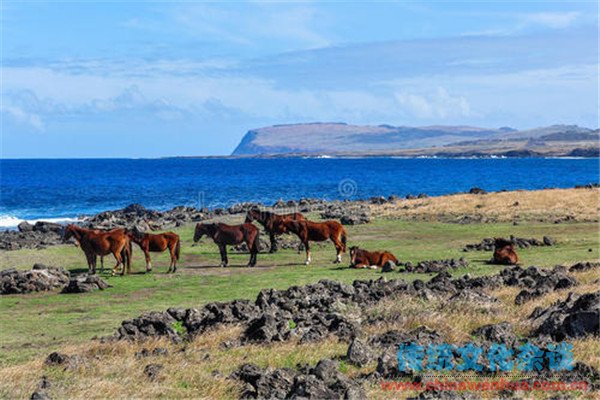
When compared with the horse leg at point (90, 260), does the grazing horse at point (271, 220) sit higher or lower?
higher

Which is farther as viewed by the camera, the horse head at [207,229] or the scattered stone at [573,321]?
the horse head at [207,229]

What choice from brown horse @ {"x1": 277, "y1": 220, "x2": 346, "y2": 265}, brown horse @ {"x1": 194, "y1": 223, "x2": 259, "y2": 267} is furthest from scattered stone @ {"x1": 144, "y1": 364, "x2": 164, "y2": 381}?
brown horse @ {"x1": 277, "y1": 220, "x2": 346, "y2": 265}

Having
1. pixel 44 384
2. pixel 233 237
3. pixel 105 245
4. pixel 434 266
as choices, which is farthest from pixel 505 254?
pixel 44 384

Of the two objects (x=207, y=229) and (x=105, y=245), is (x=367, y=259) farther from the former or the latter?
(x=105, y=245)

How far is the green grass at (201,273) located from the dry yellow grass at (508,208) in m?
3.05

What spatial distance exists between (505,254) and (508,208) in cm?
2017

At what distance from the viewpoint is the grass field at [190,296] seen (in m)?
12.9

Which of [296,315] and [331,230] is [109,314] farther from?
[331,230]

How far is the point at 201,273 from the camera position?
28.2m

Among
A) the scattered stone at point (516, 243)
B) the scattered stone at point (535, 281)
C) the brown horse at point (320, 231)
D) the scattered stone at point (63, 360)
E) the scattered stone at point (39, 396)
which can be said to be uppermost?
the brown horse at point (320, 231)

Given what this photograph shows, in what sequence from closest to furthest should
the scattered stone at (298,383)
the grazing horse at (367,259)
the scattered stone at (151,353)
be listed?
the scattered stone at (298,383) → the scattered stone at (151,353) → the grazing horse at (367,259)

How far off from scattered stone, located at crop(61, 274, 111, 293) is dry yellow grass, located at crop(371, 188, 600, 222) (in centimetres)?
2481

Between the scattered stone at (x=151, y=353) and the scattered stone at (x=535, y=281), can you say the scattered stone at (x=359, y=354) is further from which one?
the scattered stone at (x=535, y=281)

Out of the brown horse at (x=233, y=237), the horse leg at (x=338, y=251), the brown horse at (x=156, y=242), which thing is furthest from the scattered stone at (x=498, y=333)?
the brown horse at (x=156, y=242)
